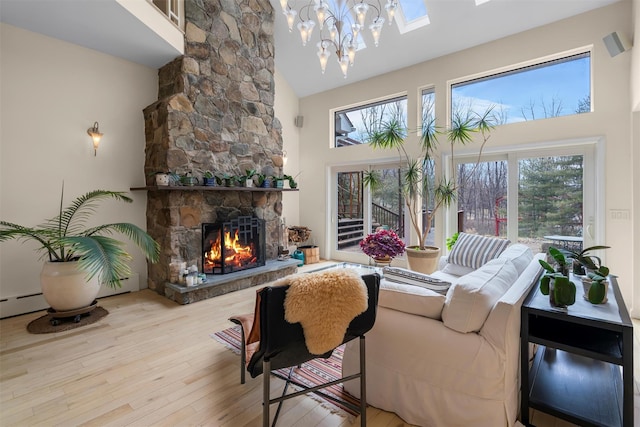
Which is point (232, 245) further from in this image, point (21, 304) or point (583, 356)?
point (583, 356)

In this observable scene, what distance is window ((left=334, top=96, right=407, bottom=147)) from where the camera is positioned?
542 cm

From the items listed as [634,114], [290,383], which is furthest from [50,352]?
[634,114]

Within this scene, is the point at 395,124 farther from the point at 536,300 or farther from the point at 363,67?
the point at 536,300

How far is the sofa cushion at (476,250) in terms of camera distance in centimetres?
334

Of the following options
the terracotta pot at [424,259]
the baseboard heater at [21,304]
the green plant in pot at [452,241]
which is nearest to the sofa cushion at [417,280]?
the terracotta pot at [424,259]

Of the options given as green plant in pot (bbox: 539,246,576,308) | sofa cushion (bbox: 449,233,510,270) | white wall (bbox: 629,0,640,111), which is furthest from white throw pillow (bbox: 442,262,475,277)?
white wall (bbox: 629,0,640,111)

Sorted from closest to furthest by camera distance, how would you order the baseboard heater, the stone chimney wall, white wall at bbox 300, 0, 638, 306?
the baseboard heater < white wall at bbox 300, 0, 638, 306 < the stone chimney wall

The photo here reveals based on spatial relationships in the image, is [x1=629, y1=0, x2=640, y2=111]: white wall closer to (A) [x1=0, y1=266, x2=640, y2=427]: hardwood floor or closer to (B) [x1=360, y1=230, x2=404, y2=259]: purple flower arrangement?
(A) [x1=0, y1=266, x2=640, y2=427]: hardwood floor

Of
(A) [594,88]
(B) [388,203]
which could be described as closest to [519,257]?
(A) [594,88]

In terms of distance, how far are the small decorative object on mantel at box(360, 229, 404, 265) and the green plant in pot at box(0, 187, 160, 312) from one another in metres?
2.66

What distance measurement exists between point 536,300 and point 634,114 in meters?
3.14

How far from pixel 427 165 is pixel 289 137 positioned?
3041mm

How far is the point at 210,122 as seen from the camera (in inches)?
168

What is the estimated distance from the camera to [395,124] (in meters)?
4.69
